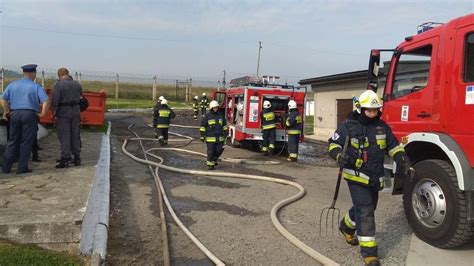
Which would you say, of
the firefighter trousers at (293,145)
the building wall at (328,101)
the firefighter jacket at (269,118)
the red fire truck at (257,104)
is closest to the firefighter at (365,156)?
the firefighter trousers at (293,145)

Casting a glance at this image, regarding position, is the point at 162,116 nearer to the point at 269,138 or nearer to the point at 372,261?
the point at 269,138

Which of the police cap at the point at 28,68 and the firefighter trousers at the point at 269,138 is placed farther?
the firefighter trousers at the point at 269,138

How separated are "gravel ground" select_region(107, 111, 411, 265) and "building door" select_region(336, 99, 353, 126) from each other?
32.8ft

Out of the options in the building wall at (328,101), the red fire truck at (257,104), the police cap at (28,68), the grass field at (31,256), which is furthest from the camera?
the building wall at (328,101)

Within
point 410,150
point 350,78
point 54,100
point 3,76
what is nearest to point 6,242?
point 54,100

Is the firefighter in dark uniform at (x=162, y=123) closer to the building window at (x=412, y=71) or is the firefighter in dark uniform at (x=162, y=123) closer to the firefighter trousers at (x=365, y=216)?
the building window at (x=412, y=71)

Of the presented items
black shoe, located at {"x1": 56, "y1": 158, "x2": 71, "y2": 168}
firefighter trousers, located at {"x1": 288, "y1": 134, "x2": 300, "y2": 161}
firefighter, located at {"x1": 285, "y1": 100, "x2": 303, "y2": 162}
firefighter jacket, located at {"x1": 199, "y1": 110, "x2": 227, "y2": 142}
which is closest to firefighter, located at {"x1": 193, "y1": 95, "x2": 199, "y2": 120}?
firefighter, located at {"x1": 285, "y1": 100, "x2": 303, "y2": 162}

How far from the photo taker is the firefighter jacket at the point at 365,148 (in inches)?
180

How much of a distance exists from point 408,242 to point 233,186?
375 cm

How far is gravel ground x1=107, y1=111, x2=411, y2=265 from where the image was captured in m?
4.84

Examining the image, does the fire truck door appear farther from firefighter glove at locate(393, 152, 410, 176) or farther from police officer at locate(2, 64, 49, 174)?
police officer at locate(2, 64, 49, 174)

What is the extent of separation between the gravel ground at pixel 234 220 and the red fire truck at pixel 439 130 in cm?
51

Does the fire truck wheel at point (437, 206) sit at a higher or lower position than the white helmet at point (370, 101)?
lower

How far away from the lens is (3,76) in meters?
28.0
